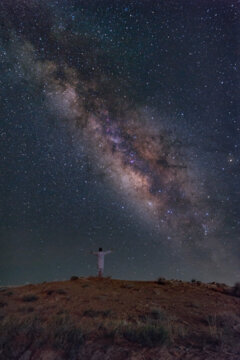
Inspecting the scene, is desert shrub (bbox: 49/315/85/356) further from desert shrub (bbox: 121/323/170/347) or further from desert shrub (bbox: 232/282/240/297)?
desert shrub (bbox: 232/282/240/297)

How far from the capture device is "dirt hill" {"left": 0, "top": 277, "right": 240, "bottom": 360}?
20.7ft

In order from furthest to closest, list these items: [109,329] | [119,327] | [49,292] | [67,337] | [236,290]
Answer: [236,290] → [49,292] → [119,327] → [109,329] → [67,337]

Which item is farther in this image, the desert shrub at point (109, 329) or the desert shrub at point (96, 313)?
the desert shrub at point (96, 313)

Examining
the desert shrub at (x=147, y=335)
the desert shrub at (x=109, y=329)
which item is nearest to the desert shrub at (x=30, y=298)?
the desert shrub at (x=109, y=329)

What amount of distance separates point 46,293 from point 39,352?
8.09 m

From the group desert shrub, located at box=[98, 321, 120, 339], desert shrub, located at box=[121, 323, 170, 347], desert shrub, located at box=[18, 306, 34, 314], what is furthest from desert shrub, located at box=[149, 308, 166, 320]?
desert shrub, located at box=[18, 306, 34, 314]

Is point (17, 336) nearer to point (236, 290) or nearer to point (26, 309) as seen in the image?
point (26, 309)

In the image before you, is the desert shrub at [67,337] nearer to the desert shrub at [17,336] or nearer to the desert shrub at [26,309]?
the desert shrub at [17,336]

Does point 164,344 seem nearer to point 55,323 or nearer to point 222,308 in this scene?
point 55,323

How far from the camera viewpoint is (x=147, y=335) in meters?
6.89

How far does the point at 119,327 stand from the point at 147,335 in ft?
3.17

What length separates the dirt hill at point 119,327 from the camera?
6297 millimetres

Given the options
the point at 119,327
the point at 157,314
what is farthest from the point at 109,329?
the point at 157,314

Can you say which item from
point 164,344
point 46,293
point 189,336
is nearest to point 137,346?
point 164,344
